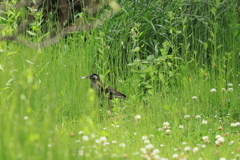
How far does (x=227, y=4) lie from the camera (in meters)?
6.89

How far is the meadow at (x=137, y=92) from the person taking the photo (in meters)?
3.35

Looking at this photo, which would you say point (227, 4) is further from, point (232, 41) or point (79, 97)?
point (79, 97)

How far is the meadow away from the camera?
335 cm

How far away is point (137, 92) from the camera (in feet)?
19.5

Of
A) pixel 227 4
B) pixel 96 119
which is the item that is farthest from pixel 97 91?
pixel 227 4

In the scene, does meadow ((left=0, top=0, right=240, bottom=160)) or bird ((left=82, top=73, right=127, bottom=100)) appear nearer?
meadow ((left=0, top=0, right=240, bottom=160))

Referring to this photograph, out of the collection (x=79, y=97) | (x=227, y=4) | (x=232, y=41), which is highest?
(x=227, y=4)

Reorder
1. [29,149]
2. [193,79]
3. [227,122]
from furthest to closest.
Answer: [193,79] < [227,122] < [29,149]

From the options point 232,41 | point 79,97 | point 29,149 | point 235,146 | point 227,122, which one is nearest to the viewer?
point 29,149

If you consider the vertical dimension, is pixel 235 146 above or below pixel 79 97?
below

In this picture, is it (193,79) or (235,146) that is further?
(193,79)

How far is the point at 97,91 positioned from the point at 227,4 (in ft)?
8.93

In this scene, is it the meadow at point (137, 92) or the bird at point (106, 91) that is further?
the bird at point (106, 91)

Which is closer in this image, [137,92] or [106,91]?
[106,91]
